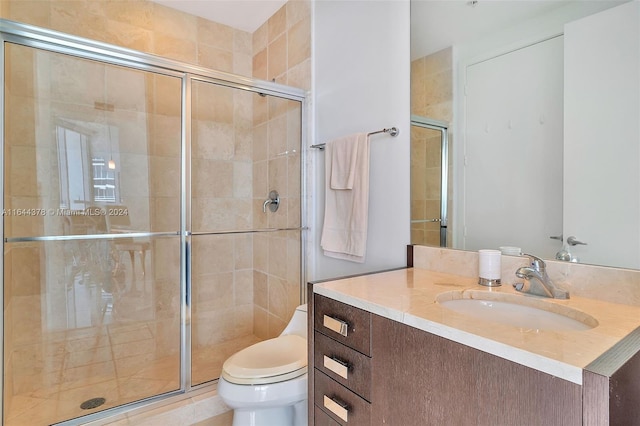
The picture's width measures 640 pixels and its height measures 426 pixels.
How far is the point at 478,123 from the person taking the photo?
133 centimetres

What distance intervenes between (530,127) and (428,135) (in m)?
0.41

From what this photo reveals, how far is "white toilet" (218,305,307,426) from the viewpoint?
1.34 m

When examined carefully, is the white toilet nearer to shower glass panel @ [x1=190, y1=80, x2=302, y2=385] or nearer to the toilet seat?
the toilet seat

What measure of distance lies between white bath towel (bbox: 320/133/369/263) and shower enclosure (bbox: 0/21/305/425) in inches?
16.1

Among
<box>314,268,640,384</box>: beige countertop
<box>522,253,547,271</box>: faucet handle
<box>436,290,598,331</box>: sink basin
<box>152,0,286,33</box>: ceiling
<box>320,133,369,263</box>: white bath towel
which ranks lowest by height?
<box>436,290,598,331</box>: sink basin

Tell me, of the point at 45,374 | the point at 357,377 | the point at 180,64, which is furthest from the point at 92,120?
the point at 357,377

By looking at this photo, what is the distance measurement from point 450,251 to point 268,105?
1577 mm

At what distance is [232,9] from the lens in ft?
7.89

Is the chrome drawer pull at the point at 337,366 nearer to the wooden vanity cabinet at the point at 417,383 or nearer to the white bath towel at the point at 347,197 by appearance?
the wooden vanity cabinet at the point at 417,383

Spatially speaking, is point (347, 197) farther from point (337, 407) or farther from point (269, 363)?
point (337, 407)

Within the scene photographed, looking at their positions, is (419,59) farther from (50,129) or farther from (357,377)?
(50,129)

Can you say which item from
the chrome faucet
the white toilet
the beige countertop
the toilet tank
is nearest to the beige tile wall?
the toilet tank

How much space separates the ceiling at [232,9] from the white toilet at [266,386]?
2234 mm

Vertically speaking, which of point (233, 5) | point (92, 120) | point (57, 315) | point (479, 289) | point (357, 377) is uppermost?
point (233, 5)
